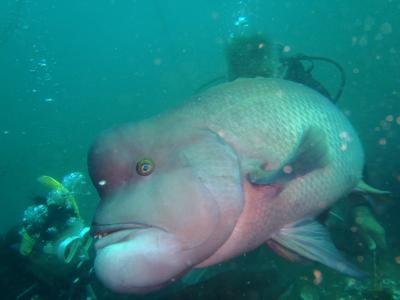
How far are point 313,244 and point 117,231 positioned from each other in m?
1.73

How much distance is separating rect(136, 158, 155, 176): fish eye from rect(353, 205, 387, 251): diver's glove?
3383mm

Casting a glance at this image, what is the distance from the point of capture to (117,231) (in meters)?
2.34

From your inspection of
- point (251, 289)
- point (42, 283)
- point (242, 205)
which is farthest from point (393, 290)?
point (42, 283)

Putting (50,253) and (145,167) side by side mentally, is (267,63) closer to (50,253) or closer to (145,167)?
(145,167)

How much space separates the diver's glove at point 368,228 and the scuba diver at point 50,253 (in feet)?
13.5

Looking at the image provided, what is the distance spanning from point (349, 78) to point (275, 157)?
31194 mm

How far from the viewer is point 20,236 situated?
7.00 meters

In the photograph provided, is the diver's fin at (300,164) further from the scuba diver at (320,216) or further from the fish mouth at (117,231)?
the scuba diver at (320,216)

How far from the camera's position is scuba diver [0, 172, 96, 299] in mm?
5746

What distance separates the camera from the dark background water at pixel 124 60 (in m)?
37.8

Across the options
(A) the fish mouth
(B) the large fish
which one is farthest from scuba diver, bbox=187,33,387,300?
(A) the fish mouth

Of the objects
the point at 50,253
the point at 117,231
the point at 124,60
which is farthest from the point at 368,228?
the point at 124,60

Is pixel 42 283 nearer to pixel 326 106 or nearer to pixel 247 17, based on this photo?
pixel 326 106

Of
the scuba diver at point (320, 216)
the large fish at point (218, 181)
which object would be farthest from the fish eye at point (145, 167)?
the scuba diver at point (320, 216)
